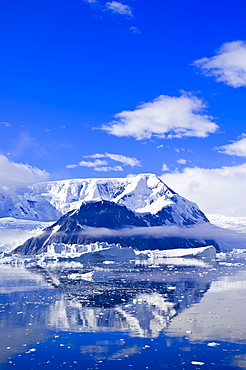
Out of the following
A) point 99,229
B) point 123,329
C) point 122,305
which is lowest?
point 123,329

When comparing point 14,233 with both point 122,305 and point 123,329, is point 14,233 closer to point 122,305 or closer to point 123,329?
point 122,305

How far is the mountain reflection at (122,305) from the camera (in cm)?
2060

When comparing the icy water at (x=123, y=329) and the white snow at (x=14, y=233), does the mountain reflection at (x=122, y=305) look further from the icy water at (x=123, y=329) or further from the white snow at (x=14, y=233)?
the white snow at (x=14, y=233)

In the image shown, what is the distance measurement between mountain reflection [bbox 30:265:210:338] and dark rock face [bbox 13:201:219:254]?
101 meters

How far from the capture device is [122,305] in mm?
26531

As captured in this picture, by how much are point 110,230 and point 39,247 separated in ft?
104

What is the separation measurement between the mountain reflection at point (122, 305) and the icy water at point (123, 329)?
49mm

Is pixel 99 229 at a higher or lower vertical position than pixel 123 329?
higher

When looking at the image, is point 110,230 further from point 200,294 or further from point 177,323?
point 177,323

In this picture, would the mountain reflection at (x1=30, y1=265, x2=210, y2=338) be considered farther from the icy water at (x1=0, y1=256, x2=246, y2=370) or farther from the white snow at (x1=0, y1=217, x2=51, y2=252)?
the white snow at (x1=0, y1=217, x2=51, y2=252)

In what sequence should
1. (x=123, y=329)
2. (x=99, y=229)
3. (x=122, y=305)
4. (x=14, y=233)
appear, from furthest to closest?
(x=99, y=229), (x=14, y=233), (x=122, y=305), (x=123, y=329)

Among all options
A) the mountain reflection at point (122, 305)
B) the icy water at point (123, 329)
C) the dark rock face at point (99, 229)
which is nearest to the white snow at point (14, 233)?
the dark rock face at point (99, 229)

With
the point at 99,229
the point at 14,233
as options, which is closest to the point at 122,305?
the point at 14,233

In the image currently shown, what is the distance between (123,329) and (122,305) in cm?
678
